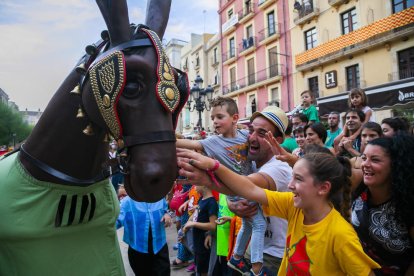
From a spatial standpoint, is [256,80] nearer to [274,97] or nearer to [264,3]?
[274,97]

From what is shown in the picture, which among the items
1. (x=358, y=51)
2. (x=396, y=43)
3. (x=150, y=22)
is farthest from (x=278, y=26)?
(x=150, y=22)

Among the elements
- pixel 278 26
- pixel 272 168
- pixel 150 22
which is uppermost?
pixel 278 26

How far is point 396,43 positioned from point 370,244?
17.0m

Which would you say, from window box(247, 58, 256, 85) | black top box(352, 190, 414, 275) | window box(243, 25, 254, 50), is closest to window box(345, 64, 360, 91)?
window box(247, 58, 256, 85)

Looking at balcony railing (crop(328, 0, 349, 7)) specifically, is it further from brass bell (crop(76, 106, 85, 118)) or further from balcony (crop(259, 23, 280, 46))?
brass bell (crop(76, 106, 85, 118))

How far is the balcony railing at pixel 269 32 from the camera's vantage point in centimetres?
2309

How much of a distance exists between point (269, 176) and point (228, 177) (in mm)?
647

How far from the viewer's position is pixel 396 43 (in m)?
15.8

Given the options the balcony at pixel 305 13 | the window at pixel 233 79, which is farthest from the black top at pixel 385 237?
the window at pixel 233 79

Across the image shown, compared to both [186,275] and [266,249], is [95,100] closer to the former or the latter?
[266,249]

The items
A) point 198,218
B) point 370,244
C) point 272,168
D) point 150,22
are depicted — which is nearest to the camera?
point 150,22

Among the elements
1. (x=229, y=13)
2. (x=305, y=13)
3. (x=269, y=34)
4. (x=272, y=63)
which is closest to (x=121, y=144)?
(x=305, y=13)

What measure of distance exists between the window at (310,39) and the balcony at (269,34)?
8.14 feet

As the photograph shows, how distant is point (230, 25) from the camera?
28516 mm
